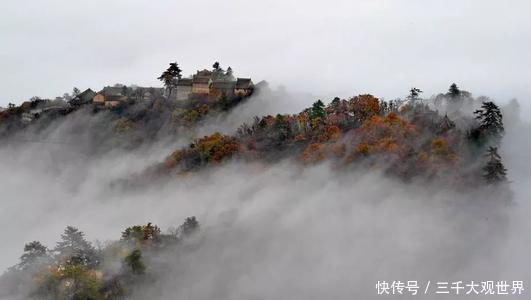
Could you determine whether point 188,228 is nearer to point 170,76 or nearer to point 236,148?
point 236,148

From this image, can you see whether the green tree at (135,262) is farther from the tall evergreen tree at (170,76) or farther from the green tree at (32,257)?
the tall evergreen tree at (170,76)

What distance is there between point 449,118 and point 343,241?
1045 inches

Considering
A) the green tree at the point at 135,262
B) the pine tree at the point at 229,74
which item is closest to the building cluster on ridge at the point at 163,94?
the pine tree at the point at 229,74

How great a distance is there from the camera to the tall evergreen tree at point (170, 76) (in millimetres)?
111062

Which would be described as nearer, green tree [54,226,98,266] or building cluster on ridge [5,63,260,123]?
green tree [54,226,98,266]

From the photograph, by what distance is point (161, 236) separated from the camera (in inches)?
2539

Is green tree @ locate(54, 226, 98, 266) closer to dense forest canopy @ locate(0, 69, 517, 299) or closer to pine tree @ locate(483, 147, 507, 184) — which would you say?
dense forest canopy @ locate(0, 69, 517, 299)

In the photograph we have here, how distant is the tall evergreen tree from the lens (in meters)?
111

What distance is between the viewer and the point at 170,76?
11125cm

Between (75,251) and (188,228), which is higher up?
(75,251)

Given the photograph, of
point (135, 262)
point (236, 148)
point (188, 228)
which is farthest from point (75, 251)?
point (236, 148)

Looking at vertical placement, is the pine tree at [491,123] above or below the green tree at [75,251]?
above

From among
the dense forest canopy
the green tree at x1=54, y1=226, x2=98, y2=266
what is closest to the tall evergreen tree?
the dense forest canopy

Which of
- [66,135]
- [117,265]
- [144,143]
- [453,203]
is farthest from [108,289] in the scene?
[66,135]
